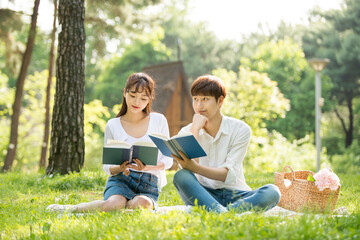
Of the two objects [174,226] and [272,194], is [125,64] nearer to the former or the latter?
[272,194]

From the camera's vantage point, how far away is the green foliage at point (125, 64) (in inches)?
1214

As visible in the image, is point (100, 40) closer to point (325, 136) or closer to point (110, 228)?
point (110, 228)

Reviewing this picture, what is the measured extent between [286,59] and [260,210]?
1174 inches

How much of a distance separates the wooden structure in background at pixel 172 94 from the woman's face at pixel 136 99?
1189 centimetres

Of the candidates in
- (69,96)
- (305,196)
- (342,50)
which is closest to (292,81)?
(342,50)

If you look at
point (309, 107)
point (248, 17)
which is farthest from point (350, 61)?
point (248, 17)

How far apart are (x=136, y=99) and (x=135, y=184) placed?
84 cm

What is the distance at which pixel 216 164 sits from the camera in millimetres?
3695

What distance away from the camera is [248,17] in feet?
108

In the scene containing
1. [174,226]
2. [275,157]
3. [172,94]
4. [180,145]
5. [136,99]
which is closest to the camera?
[174,226]

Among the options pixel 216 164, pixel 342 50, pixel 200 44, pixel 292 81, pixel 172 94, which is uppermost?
pixel 200 44

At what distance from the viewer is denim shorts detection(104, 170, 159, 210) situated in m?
3.84

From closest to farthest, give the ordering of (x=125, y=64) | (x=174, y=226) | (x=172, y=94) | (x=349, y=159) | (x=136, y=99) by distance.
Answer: (x=174, y=226)
(x=136, y=99)
(x=172, y=94)
(x=349, y=159)
(x=125, y=64)

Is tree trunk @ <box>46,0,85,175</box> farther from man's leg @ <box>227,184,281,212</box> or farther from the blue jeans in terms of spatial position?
man's leg @ <box>227,184,281,212</box>
